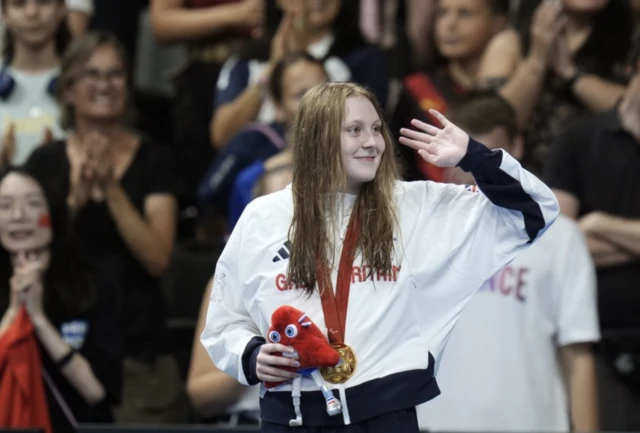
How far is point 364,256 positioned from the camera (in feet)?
13.0

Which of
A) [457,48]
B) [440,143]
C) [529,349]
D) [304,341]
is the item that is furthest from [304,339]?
[457,48]

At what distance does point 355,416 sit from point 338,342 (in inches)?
8.5

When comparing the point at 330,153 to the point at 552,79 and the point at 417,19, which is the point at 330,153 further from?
the point at 417,19

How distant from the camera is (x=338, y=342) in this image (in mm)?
3881

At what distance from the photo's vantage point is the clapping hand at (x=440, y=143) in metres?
3.96

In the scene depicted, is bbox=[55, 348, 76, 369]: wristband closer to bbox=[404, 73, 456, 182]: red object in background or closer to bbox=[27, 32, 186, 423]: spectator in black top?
bbox=[27, 32, 186, 423]: spectator in black top

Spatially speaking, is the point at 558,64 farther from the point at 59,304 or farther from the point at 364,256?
the point at 364,256

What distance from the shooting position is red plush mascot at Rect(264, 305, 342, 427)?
380cm

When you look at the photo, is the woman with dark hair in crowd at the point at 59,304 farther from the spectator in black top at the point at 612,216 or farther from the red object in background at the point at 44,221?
the spectator in black top at the point at 612,216

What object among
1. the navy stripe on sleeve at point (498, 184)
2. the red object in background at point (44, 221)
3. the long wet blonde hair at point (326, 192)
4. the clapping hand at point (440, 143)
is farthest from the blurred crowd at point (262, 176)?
the navy stripe on sleeve at point (498, 184)

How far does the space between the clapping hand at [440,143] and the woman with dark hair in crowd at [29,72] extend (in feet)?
11.1

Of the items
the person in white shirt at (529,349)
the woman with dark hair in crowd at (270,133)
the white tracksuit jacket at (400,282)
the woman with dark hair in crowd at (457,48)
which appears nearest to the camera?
the white tracksuit jacket at (400,282)

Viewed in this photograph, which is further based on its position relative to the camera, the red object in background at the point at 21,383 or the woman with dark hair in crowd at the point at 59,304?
the woman with dark hair in crowd at the point at 59,304

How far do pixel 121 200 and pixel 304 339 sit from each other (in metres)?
2.80
